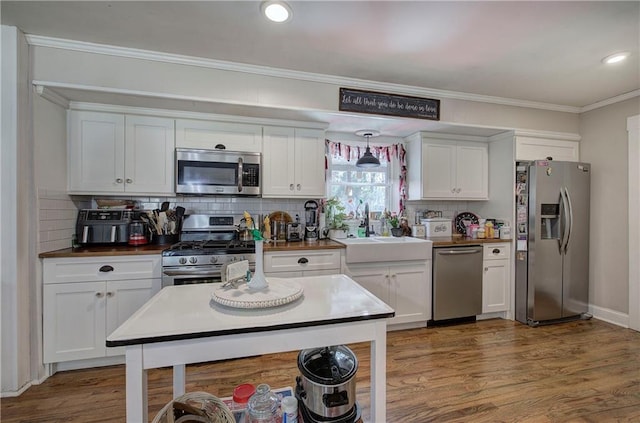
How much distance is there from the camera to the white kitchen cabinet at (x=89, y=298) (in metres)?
2.15

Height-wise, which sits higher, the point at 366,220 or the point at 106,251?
the point at 366,220

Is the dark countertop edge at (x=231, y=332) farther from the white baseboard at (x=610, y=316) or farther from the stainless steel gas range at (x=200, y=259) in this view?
the white baseboard at (x=610, y=316)

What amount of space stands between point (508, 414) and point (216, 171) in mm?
2851

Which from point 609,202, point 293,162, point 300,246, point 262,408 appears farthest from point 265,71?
point 609,202

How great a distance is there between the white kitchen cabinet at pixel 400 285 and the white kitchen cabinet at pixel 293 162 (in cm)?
92

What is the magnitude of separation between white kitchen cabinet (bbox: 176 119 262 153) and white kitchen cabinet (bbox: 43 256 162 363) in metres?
1.11

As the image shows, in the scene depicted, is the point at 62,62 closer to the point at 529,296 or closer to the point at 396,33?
the point at 396,33

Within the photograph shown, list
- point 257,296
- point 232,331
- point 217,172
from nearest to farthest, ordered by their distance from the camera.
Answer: point 232,331, point 257,296, point 217,172

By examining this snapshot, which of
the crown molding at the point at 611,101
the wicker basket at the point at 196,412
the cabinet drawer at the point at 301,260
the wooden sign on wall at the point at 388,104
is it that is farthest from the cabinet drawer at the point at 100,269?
the crown molding at the point at 611,101

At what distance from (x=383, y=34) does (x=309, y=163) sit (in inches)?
52.9

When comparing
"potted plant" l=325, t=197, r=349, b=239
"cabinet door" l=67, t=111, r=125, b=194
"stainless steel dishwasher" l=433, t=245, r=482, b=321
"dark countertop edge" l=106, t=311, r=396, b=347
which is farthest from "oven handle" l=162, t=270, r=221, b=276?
"stainless steel dishwasher" l=433, t=245, r=482, b=321

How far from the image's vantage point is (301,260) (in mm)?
2689

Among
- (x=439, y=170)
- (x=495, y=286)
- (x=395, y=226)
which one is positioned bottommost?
(x=495, y=286)

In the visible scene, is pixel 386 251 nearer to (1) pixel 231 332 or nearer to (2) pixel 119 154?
(1) pixel 231 332
